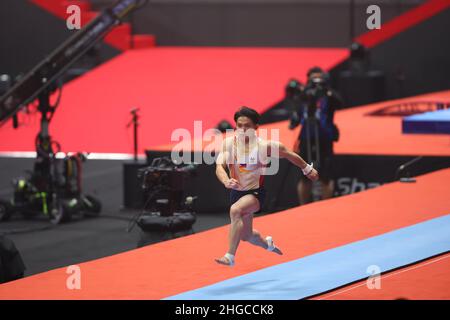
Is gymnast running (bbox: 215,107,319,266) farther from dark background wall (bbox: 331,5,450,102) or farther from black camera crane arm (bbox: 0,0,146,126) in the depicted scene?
dark background wall (bbox: 331,5,450,102)

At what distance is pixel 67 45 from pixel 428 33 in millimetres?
A: 8690

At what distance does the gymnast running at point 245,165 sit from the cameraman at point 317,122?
4.59 metres

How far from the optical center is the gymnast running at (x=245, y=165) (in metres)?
6.62

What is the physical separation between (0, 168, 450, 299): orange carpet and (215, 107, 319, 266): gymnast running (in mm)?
482

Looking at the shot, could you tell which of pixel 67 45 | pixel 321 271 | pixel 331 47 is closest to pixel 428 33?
pixel 331 47

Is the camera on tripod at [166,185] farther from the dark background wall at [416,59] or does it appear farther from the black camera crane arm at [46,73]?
the dark background wall at [416,59]

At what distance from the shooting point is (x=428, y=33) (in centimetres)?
1973

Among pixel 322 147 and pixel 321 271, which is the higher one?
pixel 322 147

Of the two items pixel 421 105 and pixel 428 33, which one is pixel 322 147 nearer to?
pixel 421 105

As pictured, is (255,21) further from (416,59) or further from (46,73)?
(46,73)

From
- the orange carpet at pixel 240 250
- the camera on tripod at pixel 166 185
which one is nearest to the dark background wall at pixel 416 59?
the orange carpet at pixel 240 250

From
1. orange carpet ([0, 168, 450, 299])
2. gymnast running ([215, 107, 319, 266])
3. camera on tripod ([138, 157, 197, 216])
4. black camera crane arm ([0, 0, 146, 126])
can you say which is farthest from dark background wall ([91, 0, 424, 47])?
gymnast running ([215, 107, 319, 266])
